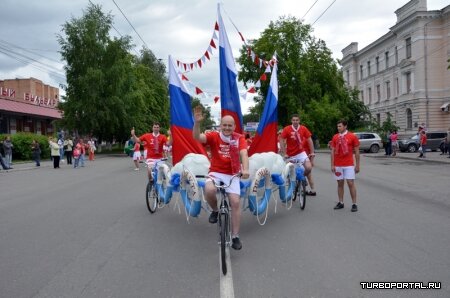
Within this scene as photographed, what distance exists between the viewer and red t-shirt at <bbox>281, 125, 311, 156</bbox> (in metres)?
9.73

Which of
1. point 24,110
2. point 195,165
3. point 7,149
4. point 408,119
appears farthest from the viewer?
point 408,119

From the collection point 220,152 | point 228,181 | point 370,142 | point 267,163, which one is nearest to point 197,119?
point 220,152

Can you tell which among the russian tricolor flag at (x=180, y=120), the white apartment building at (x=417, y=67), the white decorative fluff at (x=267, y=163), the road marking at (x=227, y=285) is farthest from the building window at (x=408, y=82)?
the road marking at (x=227, y=285)

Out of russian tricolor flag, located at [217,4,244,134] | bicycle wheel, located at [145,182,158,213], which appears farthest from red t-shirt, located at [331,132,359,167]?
bicycle wheel, located at [145,182,158,213]

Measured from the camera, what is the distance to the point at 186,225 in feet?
25.1

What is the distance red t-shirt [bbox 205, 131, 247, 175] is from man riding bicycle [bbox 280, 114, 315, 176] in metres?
3.91

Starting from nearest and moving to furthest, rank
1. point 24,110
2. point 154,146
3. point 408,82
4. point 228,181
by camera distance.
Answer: point 228,181 < point 154,146 < point 24,110 < point 408,82

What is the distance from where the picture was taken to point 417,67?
4922 centimetres

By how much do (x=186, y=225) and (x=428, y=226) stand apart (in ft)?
12.8

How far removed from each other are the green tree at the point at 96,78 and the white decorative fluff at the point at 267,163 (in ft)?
113

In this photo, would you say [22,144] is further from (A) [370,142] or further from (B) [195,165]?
(B) [195,165]

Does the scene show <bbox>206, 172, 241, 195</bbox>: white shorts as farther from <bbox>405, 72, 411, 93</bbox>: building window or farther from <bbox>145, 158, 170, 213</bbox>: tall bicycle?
<bbox>405, 72, 411, 93</bbox>: building window

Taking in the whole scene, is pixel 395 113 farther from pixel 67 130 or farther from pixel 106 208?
pixel 106 208

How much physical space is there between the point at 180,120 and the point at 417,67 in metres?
47.0
